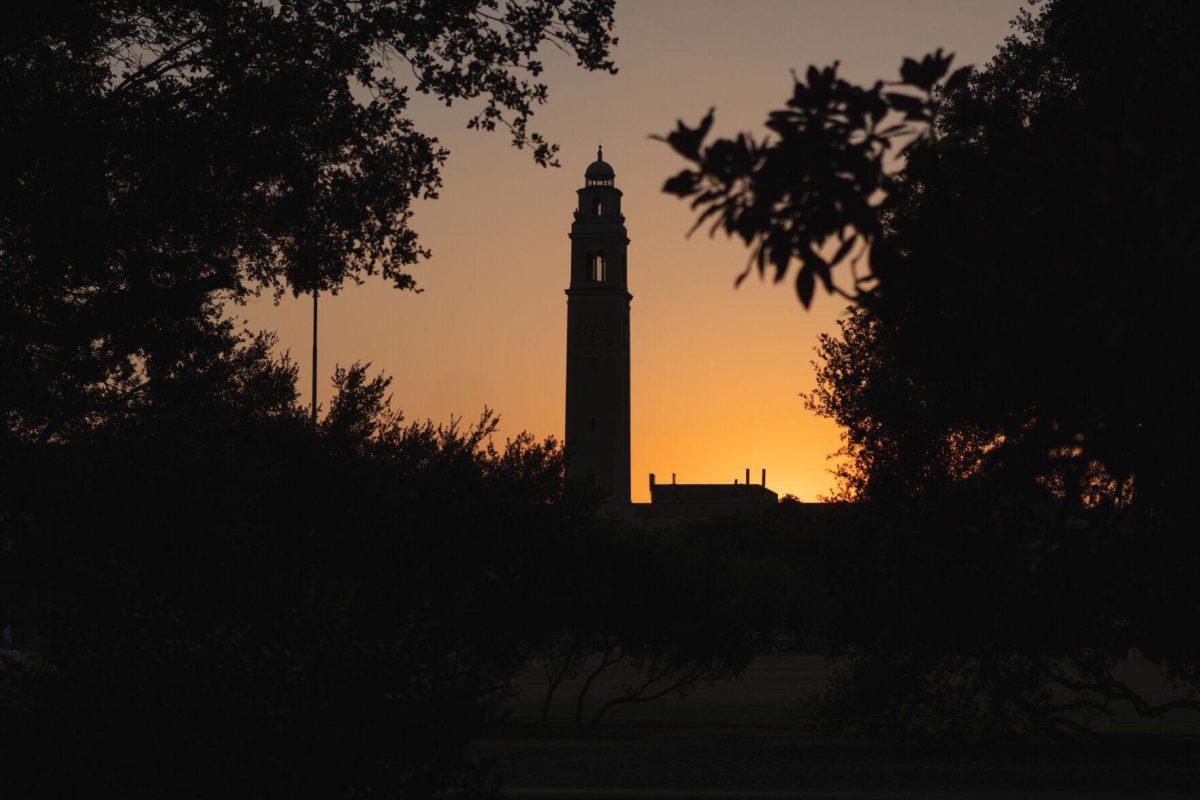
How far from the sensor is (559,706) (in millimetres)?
52188

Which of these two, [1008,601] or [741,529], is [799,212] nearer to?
[1008,601]

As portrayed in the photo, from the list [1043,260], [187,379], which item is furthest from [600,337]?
[1043,260]

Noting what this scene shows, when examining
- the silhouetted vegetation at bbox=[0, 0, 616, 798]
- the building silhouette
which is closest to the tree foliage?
the silhouetted vegetation at bbox=[0, 0, 616, 798]

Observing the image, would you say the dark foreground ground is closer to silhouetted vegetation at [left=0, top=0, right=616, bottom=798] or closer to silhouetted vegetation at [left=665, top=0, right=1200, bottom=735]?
silhouetted vegetation at [left=0, top=0, right=616, bottom=798]

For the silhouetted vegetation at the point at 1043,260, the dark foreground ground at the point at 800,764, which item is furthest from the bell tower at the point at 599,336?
the silhouetted vegetation at the point at 1043,260

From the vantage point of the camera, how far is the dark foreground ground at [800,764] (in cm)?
2192

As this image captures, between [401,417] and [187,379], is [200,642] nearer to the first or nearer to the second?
[187,379]

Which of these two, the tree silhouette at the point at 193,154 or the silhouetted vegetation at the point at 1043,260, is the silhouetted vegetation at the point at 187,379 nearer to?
the tree silhouette at the point at 193,154

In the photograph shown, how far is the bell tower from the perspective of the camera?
450ft

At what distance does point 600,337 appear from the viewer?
14288cm

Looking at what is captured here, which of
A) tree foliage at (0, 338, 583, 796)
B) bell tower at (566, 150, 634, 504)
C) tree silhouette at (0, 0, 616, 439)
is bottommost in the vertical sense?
tree foliage at (0, 338, 583, 796)

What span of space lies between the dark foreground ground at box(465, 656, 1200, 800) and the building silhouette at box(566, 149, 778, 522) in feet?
312

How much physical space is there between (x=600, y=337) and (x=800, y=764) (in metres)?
117

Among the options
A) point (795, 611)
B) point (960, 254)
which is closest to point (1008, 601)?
point (960, 254)
